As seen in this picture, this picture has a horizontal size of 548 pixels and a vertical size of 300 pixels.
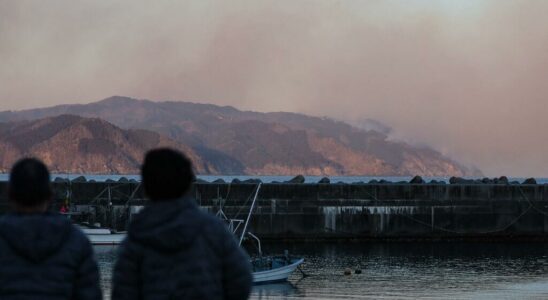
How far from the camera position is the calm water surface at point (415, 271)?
30.7 metres

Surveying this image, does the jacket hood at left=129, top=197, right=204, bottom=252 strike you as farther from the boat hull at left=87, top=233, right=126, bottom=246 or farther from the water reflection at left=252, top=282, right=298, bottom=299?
the boat hull at left=87, top=233, right=126, bottom=246

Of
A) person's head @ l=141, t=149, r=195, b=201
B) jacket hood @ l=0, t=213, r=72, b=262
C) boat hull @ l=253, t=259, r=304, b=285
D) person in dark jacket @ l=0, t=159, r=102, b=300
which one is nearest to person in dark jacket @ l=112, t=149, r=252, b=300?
person's head @ l=141, t=149, r=195, b=201

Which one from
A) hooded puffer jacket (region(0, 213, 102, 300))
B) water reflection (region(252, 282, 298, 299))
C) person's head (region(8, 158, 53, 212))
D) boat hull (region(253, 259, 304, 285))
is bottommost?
water reflection (region(252, 282, 298, 299))

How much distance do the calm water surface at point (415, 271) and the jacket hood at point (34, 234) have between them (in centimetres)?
2431

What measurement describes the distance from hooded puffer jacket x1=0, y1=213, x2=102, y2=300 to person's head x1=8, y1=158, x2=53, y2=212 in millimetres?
69

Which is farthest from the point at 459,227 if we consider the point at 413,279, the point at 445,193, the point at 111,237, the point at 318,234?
the point at 111,237

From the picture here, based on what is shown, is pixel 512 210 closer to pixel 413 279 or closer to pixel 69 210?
pixel 413 279

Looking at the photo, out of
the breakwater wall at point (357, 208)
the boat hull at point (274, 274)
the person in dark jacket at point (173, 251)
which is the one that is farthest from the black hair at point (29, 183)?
the breakwater wall at point (357, 208)

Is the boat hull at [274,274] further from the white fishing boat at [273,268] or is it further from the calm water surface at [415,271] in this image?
the calm water surface at [415,271]

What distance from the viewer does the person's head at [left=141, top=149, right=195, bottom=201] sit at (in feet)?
17.3

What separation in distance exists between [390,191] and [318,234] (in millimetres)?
4405

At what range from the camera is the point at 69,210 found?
43.4 m

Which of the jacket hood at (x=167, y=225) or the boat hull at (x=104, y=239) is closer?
the jacket hood at (x=167, y=225)

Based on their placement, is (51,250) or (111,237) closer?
(51,250)
